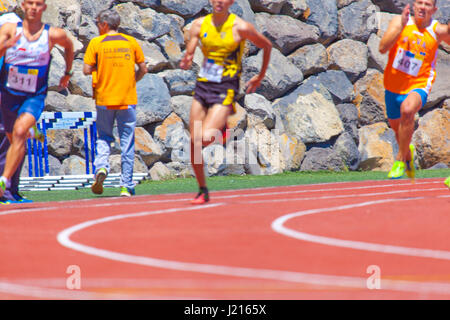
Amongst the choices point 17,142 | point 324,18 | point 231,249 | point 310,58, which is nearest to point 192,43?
point 17,142

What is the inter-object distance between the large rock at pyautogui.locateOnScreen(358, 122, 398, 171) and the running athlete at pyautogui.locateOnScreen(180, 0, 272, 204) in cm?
811

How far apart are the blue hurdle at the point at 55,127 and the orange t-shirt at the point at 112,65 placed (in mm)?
2199

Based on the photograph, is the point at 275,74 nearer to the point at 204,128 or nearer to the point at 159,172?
the point at 159,172

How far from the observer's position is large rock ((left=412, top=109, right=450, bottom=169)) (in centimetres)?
1680

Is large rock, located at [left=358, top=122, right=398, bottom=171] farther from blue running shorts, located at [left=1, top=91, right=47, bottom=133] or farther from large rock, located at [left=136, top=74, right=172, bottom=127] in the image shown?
blue running shorts, located at [left=1, top=91, right=47, bottom=133]

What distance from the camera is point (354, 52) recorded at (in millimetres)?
16781

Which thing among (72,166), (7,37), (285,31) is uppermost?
(285,31)

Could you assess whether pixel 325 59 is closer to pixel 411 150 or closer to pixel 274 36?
pixel 274 36

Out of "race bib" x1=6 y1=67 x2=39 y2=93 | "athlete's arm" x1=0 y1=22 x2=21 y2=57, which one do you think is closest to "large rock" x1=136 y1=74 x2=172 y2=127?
"race bib" x1=6 y1=67 x2=39 y2=93

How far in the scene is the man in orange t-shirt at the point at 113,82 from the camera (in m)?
10.2

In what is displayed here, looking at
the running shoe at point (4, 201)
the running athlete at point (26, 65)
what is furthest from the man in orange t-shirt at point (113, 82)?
the running athlete at point (26, 65)

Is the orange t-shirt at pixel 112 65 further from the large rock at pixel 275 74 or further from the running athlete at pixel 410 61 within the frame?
the large rock at pixel 275 74

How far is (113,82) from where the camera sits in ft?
33.6

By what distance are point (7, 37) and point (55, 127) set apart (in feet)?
13.0
